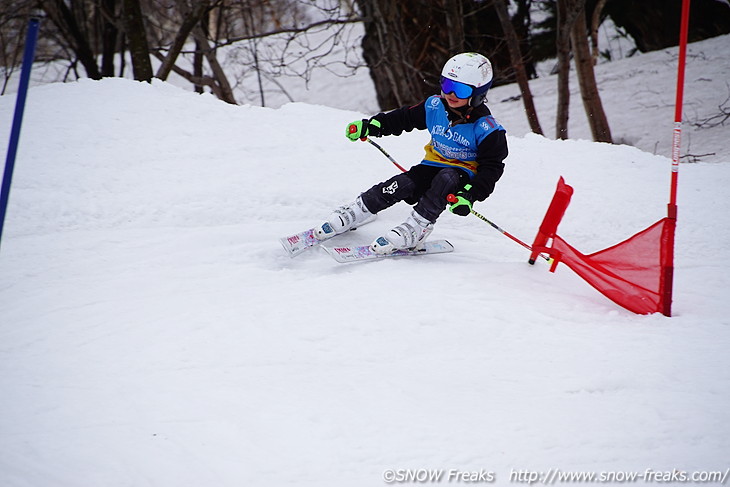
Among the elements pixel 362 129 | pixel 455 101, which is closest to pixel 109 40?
pixel 362 129

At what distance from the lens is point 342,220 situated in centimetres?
445

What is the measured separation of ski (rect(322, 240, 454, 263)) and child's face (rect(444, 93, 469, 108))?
3.54ft

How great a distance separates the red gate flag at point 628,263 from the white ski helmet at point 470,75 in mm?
857

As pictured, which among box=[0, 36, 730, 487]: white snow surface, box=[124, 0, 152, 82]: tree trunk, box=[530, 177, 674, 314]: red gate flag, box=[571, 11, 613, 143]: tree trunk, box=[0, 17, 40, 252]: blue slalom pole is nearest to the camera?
box=[0, 17, 40, 252]: blue slalom pole

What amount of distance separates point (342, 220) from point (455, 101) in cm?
115

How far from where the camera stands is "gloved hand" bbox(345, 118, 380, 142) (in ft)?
15.2

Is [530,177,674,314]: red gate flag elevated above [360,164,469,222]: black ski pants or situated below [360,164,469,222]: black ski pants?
below

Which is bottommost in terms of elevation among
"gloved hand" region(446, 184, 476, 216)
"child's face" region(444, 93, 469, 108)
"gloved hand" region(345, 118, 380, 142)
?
"gloved hand" region(446, 184, 476, 216)

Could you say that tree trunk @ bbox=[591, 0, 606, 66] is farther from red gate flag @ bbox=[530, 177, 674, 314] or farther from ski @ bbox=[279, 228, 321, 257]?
ski @ bbox=[279, 228, 321, 257]

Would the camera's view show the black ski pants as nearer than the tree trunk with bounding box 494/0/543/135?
Yes

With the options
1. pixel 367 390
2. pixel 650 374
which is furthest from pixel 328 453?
pixel 650 374

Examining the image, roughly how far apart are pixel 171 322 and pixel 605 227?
3724 mm

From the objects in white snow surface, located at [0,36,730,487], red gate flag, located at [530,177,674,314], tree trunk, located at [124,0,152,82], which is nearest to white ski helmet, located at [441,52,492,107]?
red gate flag, located at [530,177,674,314]

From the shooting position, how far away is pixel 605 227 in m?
5.29
